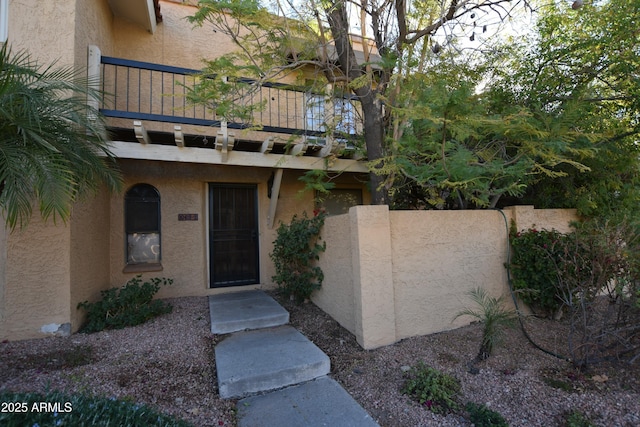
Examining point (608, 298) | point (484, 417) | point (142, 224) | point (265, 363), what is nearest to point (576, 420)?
point (484, 417)

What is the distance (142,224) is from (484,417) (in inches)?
234

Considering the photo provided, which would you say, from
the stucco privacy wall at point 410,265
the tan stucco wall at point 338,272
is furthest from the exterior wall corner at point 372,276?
the tan stucco wall at point 338,272

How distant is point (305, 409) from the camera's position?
2.65m

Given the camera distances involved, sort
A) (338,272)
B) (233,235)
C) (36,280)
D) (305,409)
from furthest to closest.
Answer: (233,235) → (338,272) → (36,280) → (305,409)

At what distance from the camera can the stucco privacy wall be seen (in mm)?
3709

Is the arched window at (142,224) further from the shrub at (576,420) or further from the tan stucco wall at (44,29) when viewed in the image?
the shrub at (576,420)

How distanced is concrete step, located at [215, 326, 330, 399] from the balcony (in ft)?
9.17

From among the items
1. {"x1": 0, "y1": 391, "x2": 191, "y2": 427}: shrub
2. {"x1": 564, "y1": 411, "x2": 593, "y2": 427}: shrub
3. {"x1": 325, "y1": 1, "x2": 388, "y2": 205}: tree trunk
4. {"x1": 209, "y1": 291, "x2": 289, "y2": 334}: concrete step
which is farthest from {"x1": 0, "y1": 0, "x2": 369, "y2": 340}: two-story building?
{"x1": 564, "y1": 411, "x2": 593, "y2": 427}: shrub

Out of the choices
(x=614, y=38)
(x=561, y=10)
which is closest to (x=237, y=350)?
(x=614, y=38)

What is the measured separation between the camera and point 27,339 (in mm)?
3838

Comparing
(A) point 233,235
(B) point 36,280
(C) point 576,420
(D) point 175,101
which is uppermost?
(D) point 175,101

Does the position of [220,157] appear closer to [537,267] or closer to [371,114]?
[371,114]

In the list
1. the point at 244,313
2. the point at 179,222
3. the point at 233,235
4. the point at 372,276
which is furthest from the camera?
the point at 233,235

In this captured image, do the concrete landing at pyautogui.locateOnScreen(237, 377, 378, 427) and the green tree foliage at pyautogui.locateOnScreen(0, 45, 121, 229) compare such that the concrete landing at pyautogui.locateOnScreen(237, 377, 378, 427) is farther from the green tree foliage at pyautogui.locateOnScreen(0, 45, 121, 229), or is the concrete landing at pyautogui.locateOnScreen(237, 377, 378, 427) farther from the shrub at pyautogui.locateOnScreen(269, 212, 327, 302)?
the green tree foliage at pyautogui.locateOnScreen(0, 45, 121, 229)
